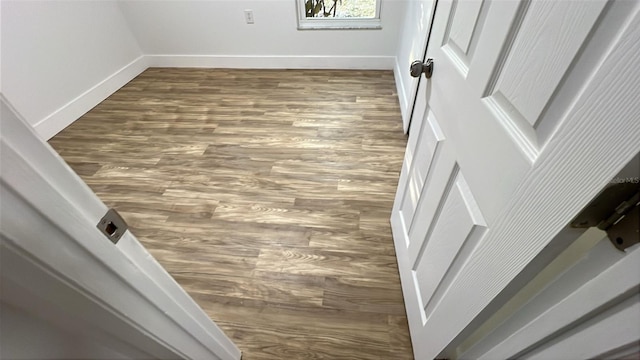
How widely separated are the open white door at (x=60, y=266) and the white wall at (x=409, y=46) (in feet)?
5.71

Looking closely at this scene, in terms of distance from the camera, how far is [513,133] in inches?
18.5

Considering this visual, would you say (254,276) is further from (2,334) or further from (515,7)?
(515,7)

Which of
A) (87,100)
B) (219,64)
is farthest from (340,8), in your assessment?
(87,100)

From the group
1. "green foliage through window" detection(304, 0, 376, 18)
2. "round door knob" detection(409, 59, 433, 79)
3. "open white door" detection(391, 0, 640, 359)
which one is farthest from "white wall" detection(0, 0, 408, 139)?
"open white door" detection(391, 0, 640, 359)

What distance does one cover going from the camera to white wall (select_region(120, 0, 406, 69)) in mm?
2750

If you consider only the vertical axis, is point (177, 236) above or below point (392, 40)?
below

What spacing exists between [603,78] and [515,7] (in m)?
0.22

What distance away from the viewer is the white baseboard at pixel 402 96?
2.14 meters

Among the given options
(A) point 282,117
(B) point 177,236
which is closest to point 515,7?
(B) point 177,236

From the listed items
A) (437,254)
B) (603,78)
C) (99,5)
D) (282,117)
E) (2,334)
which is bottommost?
(282,117)

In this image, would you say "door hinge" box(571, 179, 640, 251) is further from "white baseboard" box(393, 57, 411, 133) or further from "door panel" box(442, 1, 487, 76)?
"white baseboard" box(393, 57, 411, 133)

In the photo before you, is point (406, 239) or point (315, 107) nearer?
point (406, 239)

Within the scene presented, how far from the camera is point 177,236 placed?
1.55 m

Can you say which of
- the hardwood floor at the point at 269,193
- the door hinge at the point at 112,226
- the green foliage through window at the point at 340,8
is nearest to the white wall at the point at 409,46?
the hardwood floor at the point at 269,193
